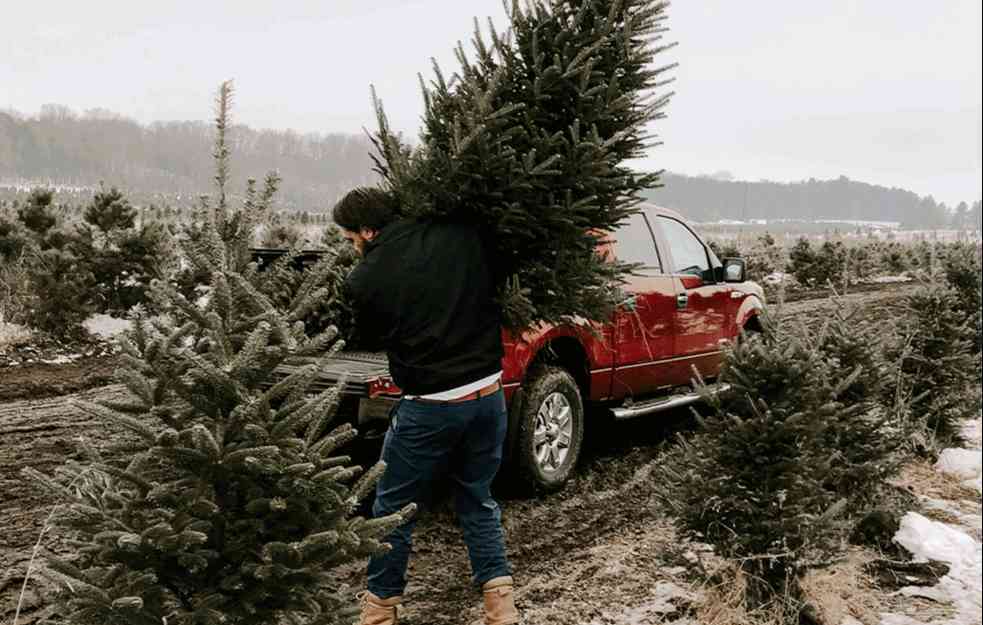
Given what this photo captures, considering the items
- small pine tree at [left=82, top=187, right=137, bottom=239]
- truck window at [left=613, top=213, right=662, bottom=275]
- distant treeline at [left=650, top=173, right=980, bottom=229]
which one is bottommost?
truck window at [left=613, top=213, right=662, bottom=275]

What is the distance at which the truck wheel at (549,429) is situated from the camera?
516 cm

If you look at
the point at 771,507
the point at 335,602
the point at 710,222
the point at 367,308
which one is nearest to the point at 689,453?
the point at 771,507

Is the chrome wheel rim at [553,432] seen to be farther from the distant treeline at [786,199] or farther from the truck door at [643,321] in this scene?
the distant treeline at [786,199]

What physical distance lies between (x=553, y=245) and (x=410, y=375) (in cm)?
89

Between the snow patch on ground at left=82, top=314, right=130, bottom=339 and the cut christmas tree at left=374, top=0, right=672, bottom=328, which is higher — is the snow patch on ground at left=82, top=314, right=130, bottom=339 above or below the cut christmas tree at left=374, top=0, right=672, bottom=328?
below

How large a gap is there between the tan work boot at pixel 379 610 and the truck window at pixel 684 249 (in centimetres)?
421

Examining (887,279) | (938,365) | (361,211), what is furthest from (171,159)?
(887,279)

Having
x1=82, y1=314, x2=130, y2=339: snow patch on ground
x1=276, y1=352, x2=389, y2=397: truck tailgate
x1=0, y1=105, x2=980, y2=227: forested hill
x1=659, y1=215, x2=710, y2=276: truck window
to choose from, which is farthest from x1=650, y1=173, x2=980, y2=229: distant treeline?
x1=276, y1=352, x2=389, y2=397: truck tailgate

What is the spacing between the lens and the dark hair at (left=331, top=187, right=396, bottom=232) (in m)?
3.42

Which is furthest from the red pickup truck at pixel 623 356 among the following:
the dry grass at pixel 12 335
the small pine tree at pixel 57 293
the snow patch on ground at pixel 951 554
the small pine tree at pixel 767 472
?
the dry grass at pixel 12 335

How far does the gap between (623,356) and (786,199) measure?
166834mm

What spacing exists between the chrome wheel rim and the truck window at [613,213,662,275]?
1387mm

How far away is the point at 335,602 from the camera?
7.40 feet

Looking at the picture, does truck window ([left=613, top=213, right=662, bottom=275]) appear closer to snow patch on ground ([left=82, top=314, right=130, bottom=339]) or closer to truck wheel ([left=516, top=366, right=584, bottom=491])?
truck wheel ([left=516, top=366, right=584, bottom=491])
